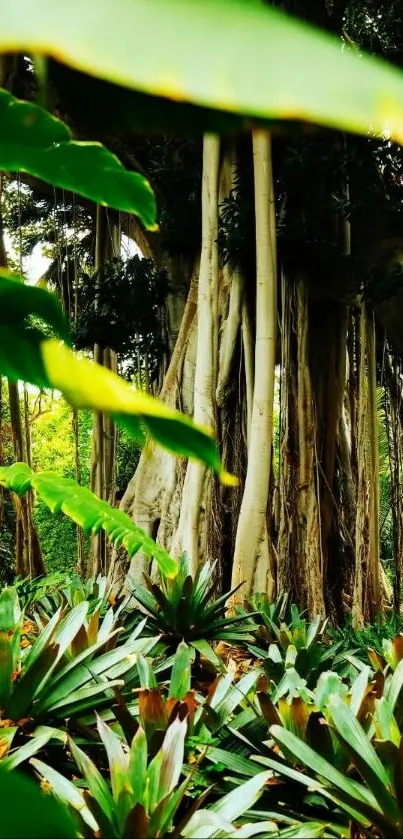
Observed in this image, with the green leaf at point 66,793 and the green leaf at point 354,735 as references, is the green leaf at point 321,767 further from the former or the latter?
the green leaf at point 66,793

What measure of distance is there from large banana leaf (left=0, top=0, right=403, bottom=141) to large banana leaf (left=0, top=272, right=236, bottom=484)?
0.09 m

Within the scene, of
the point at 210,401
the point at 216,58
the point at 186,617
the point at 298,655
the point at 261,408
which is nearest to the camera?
the point at 216,58

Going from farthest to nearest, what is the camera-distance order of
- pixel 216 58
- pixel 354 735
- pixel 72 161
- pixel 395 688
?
pixel 395 688
pixel 354 735
pixel 72 161
pixel 216 58

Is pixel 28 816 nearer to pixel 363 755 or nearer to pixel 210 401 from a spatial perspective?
pixel 363 755

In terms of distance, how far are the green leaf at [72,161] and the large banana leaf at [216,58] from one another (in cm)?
31

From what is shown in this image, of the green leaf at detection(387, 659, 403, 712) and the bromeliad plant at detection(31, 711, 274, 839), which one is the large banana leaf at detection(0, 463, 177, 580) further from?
the green leaf at detection(387, 659, 403, 712)

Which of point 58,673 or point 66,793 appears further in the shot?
point 58,673

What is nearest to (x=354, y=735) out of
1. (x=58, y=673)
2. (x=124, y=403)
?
(x=58, y=673)

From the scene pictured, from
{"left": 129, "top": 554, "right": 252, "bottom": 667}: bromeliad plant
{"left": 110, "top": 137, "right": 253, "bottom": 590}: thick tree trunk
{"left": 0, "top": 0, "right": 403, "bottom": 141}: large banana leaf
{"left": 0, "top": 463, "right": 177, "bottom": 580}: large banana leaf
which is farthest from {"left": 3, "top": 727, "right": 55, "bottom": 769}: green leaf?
{"left": 110, "top": 137, "right": 253, "bottom": 590}: thick tree trunk

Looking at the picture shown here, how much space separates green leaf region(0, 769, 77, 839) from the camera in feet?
0.70

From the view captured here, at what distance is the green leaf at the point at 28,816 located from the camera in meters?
0.21

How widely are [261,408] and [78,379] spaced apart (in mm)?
3691

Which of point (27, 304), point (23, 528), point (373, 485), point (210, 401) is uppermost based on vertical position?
point (210, 401)

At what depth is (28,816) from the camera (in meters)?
0.21
